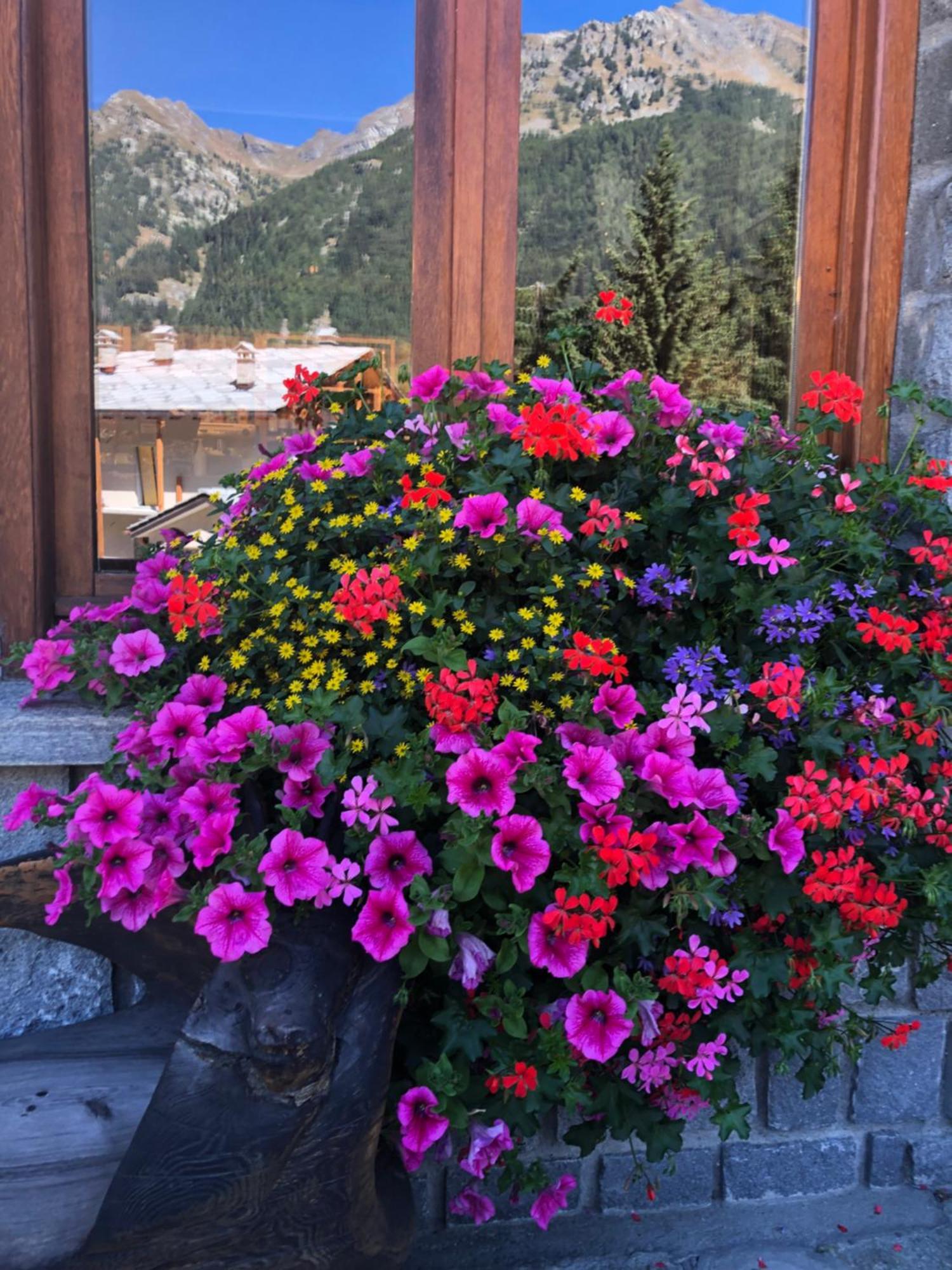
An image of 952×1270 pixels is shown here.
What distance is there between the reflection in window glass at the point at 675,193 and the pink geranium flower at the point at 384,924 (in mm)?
1538

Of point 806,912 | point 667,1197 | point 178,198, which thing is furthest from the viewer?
point 178,198

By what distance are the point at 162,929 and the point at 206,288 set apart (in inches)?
59.8

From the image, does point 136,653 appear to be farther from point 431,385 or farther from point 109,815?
point 431,385

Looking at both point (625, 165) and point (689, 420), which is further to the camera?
point (625, 165)

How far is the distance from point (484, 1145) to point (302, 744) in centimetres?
70

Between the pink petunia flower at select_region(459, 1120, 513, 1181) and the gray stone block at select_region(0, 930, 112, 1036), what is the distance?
861 millimetres

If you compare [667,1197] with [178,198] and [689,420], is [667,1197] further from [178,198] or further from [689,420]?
[178,198]

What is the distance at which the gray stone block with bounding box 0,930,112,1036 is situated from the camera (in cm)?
207

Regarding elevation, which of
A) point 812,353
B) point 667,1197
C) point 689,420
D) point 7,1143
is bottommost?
point 667,1197

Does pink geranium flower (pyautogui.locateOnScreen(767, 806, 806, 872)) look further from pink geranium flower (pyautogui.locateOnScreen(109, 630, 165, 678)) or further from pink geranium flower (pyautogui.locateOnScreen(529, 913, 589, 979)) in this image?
pink geranium flower (pyautogui.locateOnScreen(109, 630, 165, 678))

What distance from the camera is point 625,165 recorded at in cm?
259

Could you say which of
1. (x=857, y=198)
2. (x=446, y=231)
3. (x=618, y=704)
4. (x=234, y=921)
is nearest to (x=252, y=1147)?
(x=234, y=921)

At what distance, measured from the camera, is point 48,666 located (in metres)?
1.88

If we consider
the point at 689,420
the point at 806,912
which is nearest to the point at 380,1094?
the point at 806,912
